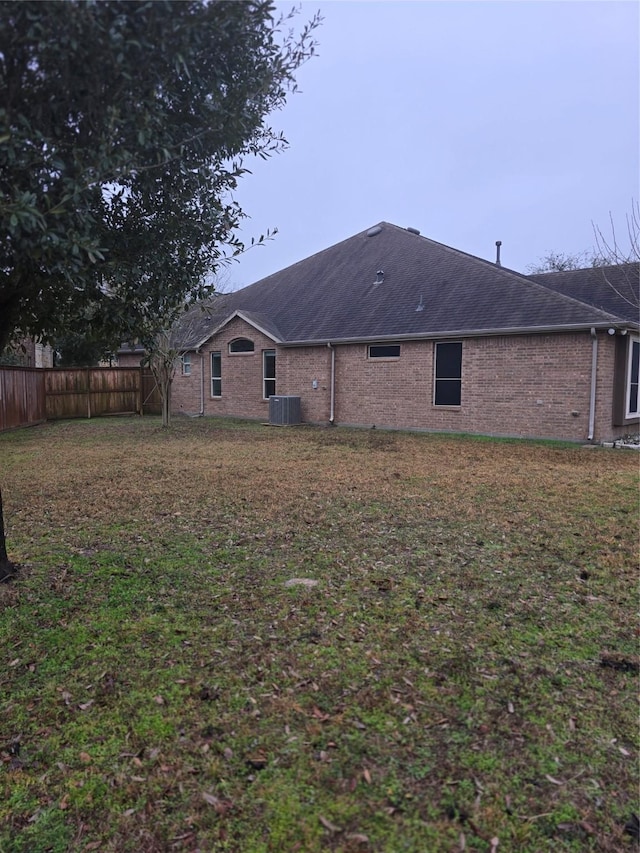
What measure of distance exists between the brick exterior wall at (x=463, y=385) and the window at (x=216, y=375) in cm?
56

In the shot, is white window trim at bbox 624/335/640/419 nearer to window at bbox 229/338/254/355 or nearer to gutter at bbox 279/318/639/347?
gutter at bbox 279/318/639/347

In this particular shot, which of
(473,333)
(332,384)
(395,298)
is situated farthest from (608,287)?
(332,384)

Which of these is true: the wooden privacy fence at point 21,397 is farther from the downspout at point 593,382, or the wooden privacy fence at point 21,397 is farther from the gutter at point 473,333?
the downspout at point 593,382

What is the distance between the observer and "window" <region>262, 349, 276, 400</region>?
18812mm

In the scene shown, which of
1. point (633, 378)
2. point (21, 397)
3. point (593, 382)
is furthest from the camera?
point (21, 397)

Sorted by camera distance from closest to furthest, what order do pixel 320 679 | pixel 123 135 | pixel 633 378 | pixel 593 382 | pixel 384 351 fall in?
pixel 123 135 < pixel 320 679 < pixel 593 382 < pixel 633 378 < pixel 384 351

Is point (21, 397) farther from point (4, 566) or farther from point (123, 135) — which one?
point (123, 135)

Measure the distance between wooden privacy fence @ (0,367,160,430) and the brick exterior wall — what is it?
426 cm

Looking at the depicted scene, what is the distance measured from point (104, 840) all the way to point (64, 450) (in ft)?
34.7

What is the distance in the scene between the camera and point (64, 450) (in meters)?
11.4

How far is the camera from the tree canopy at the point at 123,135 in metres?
2.25

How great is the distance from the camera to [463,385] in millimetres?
14133

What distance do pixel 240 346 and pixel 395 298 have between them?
6255 millimetres

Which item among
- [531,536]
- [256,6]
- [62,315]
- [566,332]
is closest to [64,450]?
[62,315]
